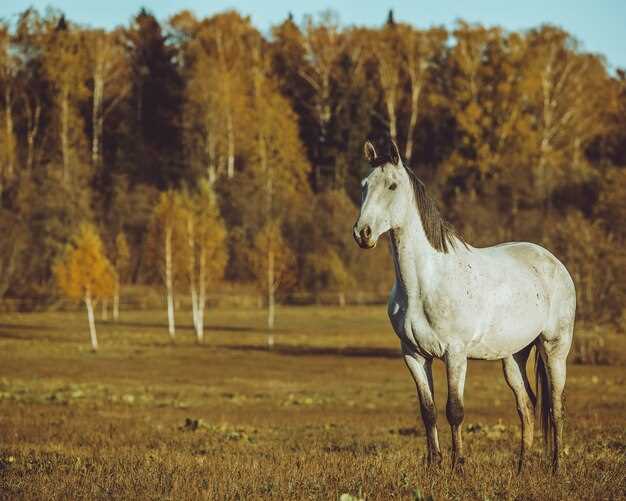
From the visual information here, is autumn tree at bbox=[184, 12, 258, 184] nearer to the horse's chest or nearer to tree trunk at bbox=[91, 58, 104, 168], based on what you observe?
tree trunk at bbox=[91, 58, 104, 168]

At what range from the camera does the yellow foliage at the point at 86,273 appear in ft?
185

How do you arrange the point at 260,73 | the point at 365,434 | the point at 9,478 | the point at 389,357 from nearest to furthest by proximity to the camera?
the point at 9,478 < the point at 365,434 < the point at 389,357 < the point at 260,73

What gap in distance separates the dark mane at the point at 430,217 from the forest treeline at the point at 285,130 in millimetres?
60012

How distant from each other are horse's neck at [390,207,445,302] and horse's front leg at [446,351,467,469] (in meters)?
0.67

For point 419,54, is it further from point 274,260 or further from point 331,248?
point 274,260

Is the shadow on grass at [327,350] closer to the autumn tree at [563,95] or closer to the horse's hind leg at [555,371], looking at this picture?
the autumn tree at [563,95]

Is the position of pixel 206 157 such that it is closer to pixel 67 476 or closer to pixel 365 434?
pixel 365 434

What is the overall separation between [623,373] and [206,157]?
46.6 m

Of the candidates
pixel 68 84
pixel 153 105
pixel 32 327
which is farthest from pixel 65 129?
pixel 32 327

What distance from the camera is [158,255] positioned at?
61719 millimetres

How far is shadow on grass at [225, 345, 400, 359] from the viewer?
48.8m

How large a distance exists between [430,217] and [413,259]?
43 centimetres

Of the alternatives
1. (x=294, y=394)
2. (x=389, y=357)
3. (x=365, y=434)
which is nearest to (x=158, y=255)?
(x=389, y=357)

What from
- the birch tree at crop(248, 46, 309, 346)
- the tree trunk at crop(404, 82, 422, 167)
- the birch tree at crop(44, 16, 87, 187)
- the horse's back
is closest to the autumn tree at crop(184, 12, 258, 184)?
the birch tree at crop(248, 46, 309, 346)
